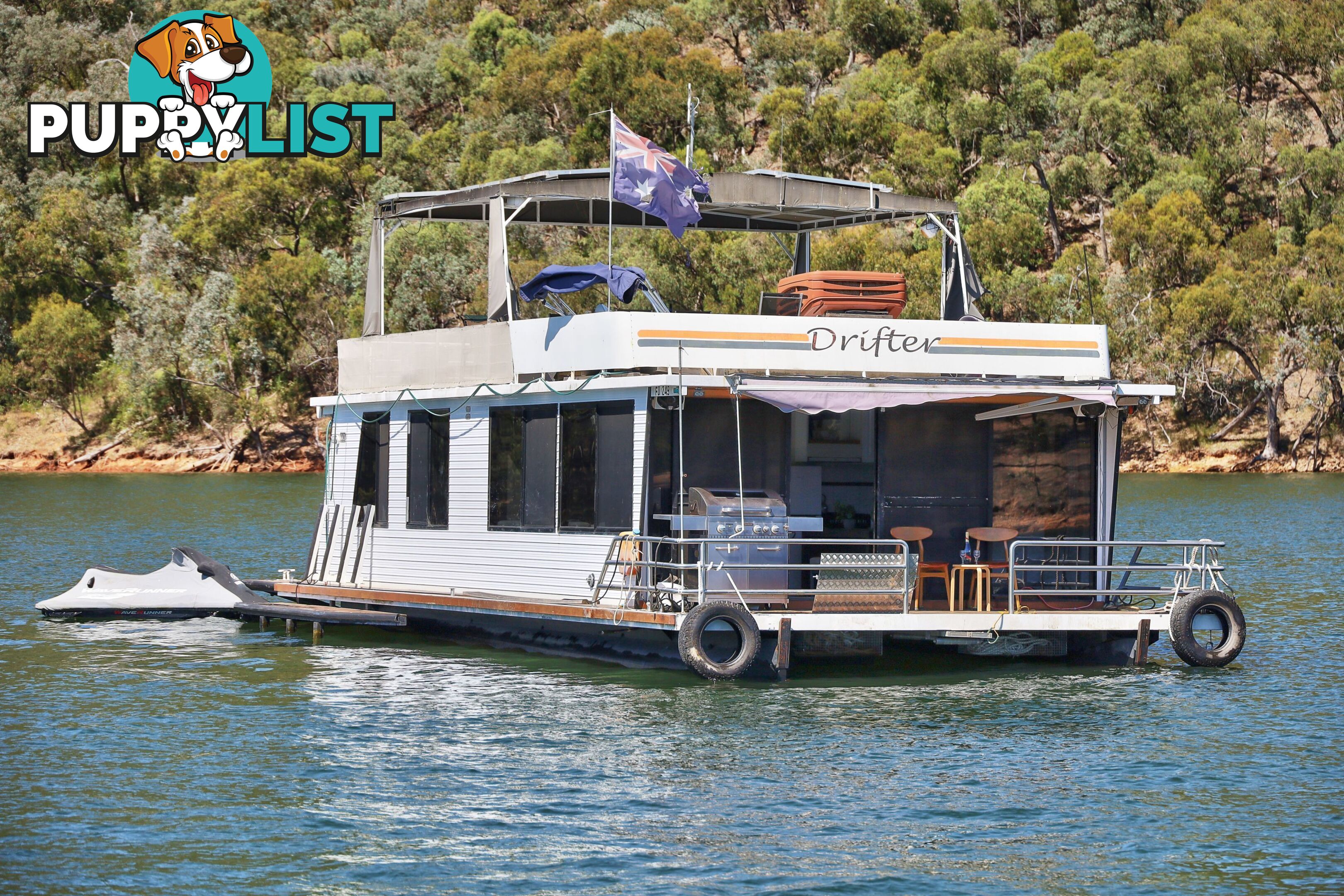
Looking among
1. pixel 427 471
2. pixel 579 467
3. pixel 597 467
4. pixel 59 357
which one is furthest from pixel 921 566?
pixel 59 357

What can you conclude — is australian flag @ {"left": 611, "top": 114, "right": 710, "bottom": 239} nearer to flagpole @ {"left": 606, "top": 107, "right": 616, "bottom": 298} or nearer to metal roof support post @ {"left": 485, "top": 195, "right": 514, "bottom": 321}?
flagpole @ {"left": 606, "top": 107, "right": 616, "bottom": 298}

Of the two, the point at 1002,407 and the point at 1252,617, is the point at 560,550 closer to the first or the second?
the point at 1002,407

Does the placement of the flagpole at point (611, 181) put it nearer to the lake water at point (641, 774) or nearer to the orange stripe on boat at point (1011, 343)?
the orange stripe on boat at point (1011, 343)

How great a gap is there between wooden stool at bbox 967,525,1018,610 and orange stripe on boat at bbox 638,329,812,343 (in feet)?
10.2

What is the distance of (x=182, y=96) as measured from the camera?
259ft

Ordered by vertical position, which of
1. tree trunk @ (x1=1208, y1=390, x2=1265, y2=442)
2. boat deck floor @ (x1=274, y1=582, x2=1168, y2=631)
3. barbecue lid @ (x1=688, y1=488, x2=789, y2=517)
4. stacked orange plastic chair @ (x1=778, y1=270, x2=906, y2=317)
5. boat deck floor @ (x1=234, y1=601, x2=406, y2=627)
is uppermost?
tree trunk @ (x1=1208, y1=390, x2=1265, y2=442)

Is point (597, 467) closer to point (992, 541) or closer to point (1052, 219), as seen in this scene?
point (992, 541)

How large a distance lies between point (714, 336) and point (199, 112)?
6999cm

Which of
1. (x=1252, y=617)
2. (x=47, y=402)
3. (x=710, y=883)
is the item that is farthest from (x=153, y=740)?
(x=47, y=402)

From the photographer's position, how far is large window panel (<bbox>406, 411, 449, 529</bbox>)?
1900 centimetres

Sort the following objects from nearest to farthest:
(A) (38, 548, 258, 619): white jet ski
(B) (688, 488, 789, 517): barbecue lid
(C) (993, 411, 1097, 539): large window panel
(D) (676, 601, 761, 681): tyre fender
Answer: (D) (676, 601, 761, 681): tyre fender → (B) (688, 488, 789, 517): barbecue lid → (C) (993, 411, 1097, 539): large window panel → (A) (38, 548, 258, 619): white jet ski

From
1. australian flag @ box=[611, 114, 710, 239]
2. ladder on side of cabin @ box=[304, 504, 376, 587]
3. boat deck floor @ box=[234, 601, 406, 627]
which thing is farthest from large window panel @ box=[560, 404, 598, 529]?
ladder on side of cabin @ box=[304, 504, 376, 587]

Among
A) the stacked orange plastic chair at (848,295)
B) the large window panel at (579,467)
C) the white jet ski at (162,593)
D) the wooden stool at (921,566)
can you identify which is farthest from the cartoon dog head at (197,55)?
the wooden stool at (921,566)

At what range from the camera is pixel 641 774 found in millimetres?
13180
